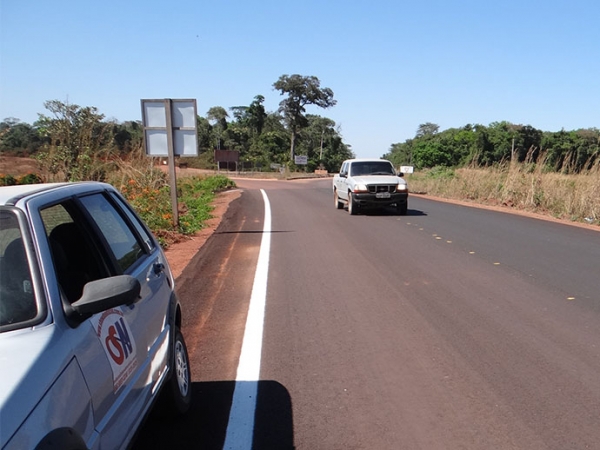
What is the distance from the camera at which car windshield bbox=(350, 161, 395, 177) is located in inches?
699

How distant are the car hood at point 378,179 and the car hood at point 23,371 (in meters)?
15.0

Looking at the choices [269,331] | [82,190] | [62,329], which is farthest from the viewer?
[269,331]

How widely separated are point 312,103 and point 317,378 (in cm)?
8580

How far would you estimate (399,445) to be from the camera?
3.20 metres

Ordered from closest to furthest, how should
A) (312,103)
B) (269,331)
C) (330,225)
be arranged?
(269,331) → (330,225) → (312,103)

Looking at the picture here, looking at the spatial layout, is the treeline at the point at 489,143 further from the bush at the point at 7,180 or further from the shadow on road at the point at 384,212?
the bush at the point at 7,180

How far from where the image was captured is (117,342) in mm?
2504

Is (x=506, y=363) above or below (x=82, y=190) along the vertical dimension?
below

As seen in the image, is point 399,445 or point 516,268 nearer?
point 399,445

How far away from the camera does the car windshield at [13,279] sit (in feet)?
6.88

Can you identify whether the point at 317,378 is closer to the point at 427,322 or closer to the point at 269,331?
the point at 269,331

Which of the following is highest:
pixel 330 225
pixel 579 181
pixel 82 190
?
pixel 82 190

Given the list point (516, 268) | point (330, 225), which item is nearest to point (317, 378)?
point (516, 268)

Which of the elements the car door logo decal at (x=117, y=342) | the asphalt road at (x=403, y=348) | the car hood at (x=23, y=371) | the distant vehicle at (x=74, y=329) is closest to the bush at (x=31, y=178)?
the asphalt road at (x=403, y=348)
